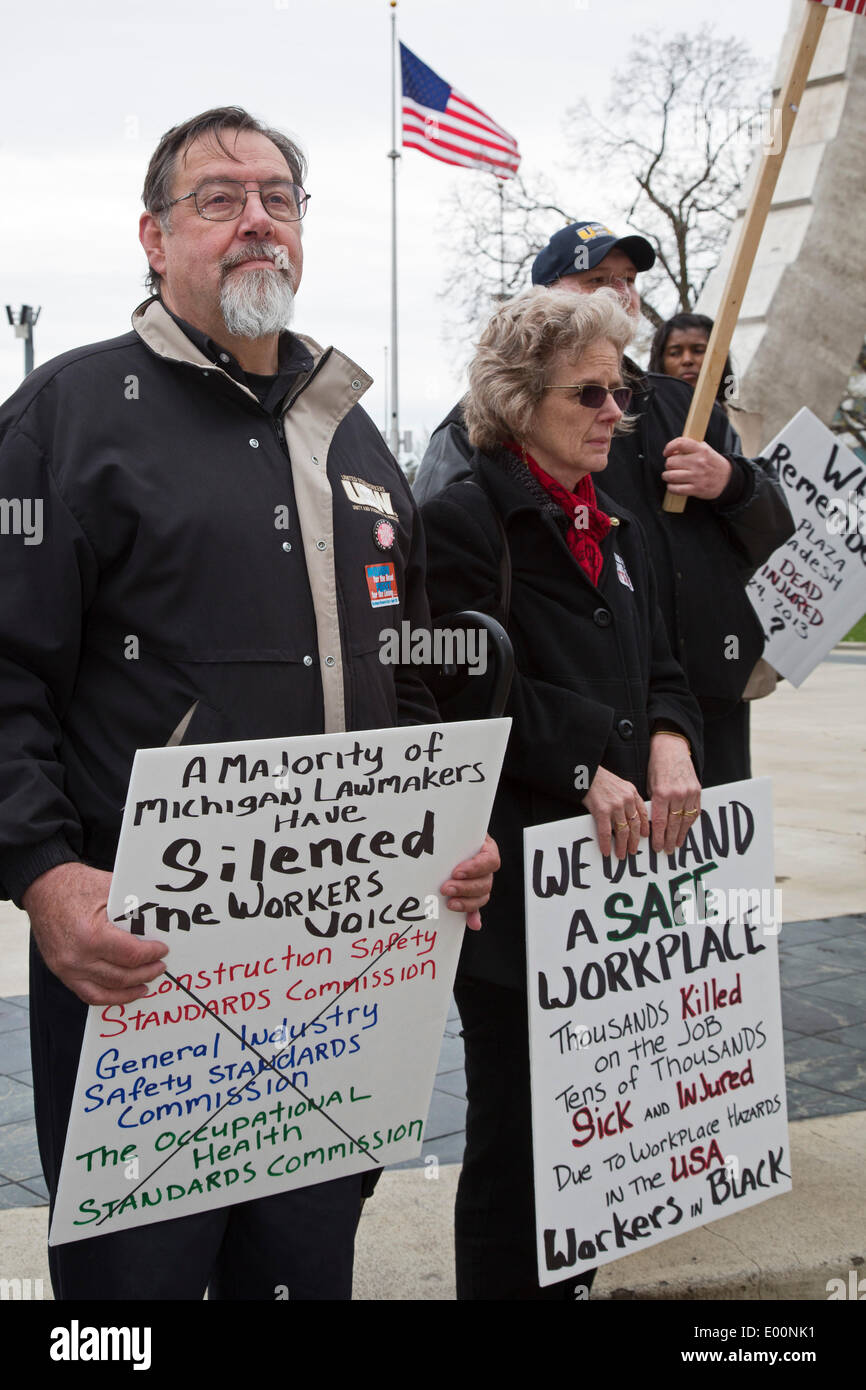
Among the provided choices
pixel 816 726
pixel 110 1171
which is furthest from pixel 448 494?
pixel 816 726

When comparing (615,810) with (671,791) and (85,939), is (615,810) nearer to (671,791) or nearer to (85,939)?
(671,791)

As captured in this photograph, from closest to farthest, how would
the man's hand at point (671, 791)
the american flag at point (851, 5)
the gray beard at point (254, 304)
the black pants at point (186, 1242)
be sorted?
the black pants at point (186, 1242) → the gray beard at point (254, 304) → the man's hand at point (671, 791) → the american flag at point (851, 5)

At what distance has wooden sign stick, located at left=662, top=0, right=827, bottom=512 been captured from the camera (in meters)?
3.35

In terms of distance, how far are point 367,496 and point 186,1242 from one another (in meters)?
1.22

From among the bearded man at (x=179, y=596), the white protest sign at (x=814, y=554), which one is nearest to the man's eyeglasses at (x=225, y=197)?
the bearded man at (x=179, y=596)

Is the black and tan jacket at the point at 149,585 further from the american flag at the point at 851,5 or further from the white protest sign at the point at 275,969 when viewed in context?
the american flag at the point at 851,5

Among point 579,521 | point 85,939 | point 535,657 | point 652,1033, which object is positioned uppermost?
point 579,521

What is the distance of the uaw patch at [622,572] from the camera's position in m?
2.92

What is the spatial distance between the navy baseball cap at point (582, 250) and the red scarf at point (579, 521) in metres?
0.64

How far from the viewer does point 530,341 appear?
2.79 metres

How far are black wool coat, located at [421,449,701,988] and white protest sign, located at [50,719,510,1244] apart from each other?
1.13ft

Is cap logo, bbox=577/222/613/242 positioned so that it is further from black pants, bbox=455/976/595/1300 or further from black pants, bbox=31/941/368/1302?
black pants, bbox=31/941/368/1302

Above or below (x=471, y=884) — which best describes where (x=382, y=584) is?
above

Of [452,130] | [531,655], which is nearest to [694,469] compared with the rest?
[531,655]
